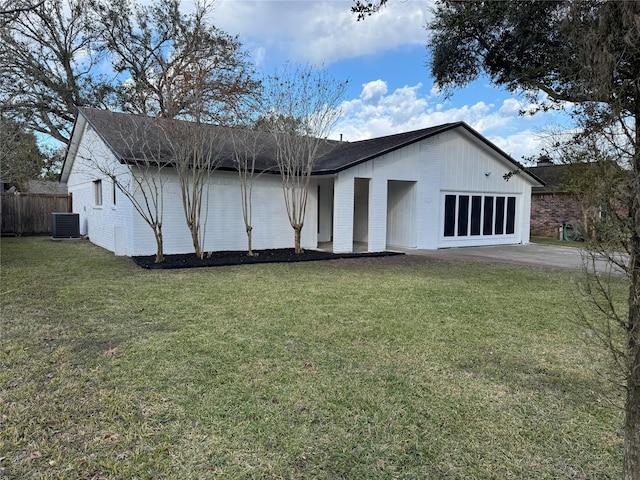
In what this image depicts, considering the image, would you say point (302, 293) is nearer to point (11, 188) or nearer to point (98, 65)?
point (98, 65)

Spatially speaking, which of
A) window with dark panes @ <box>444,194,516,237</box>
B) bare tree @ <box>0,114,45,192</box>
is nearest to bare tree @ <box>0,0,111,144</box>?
bare tree @ <box>0,114,45,192</box>

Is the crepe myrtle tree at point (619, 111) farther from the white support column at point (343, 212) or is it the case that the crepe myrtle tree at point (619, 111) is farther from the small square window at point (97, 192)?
the small square window at point (97, 192)

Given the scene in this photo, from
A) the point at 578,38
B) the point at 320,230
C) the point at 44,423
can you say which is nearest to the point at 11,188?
the point at 320,230

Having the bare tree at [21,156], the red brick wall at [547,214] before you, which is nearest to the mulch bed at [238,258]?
the bare tree at [21,156]

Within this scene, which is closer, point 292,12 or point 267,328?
point 267,328

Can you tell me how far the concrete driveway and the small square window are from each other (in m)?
10.7

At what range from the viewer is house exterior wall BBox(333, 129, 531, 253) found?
1284 centimetres

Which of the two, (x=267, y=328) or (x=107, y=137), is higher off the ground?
(x=107, y=137)

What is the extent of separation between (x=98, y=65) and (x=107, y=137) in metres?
15.2

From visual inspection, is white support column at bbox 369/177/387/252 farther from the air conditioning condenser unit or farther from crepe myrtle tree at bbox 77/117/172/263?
the air conditioning condenser unit

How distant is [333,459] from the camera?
2.48 meters

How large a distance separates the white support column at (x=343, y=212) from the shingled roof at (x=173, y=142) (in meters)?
0.57

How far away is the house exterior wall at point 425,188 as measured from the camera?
12.8m

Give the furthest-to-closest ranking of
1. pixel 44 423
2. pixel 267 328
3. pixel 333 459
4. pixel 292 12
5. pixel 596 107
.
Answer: pixel 292 12, pixel 267 328, pixel 44 423, pixel 333 459, pixel 596 107
